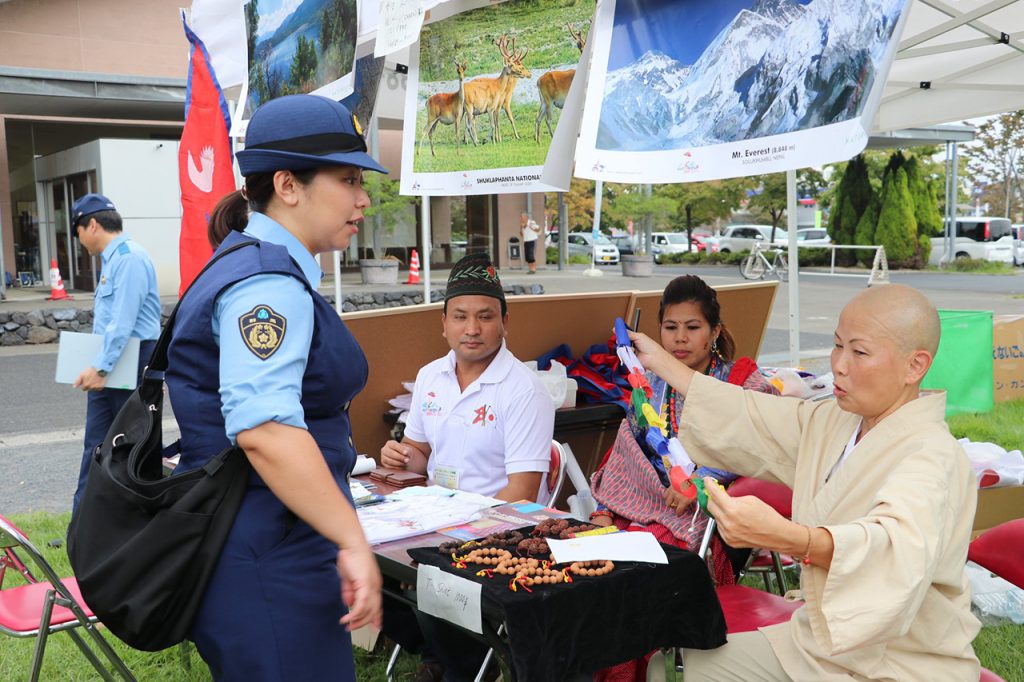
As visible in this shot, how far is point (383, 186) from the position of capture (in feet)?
66.2

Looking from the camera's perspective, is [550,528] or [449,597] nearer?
[449,597]

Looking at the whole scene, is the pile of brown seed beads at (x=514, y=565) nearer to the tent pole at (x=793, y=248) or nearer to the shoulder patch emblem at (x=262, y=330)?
the shoulder patch emblem at (x=262, y=330)

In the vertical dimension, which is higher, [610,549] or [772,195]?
[772,195]

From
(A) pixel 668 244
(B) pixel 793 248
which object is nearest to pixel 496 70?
(B) pixel 793 248

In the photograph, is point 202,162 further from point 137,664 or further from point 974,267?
point 974,267

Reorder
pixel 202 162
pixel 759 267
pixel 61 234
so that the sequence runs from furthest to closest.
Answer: pixel 759 267
pixel 61 234
pixel 202 162

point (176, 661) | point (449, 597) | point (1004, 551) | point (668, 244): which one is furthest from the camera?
→ point (668, 244)

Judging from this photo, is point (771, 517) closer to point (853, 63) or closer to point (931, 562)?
point (931, 562)

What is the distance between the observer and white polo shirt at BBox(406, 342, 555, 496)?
3160mm

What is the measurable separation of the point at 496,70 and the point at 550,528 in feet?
7.55

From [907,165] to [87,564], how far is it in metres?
27.6

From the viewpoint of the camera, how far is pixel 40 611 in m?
2.83

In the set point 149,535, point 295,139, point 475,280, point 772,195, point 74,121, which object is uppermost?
point 74,121

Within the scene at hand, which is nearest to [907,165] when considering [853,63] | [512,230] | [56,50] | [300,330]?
[512,230]
